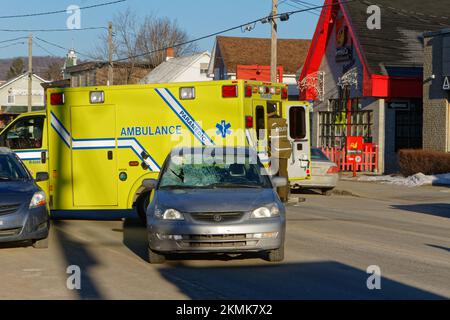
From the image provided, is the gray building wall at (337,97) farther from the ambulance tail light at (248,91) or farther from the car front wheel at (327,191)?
the ambulance tail light at (248,91)

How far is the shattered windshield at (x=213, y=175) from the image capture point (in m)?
11.3

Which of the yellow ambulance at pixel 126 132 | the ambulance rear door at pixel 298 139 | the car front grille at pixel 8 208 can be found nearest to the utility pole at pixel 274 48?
the ambulance rear door at pixel 298 139

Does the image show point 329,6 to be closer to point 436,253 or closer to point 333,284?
point 436,253

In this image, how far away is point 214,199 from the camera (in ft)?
34.5

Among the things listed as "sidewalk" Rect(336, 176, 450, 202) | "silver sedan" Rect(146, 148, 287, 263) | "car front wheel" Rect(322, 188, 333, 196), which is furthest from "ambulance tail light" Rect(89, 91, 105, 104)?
"sidewalk" Rect(336, 176, 450, 202)

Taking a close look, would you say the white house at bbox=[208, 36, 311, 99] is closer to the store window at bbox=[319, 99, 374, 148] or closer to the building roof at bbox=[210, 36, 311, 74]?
the building roof at bbox=[210, 36, 311, 74]

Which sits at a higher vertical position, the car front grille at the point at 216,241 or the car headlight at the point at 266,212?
the car headlight at the point at 266,212

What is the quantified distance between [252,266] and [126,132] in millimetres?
5482

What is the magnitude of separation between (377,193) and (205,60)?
4582cm

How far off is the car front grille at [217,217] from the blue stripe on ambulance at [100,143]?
4980 millimetres

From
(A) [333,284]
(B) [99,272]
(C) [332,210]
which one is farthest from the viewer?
(C) [332,210]

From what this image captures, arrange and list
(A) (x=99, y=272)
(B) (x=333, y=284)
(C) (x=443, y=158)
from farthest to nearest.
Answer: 1. (C) (x=443, y=158)
2. (A) (x=99, y=272)
3. (B) (x=333, y=284)

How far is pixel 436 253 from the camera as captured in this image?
11969 millimetres
